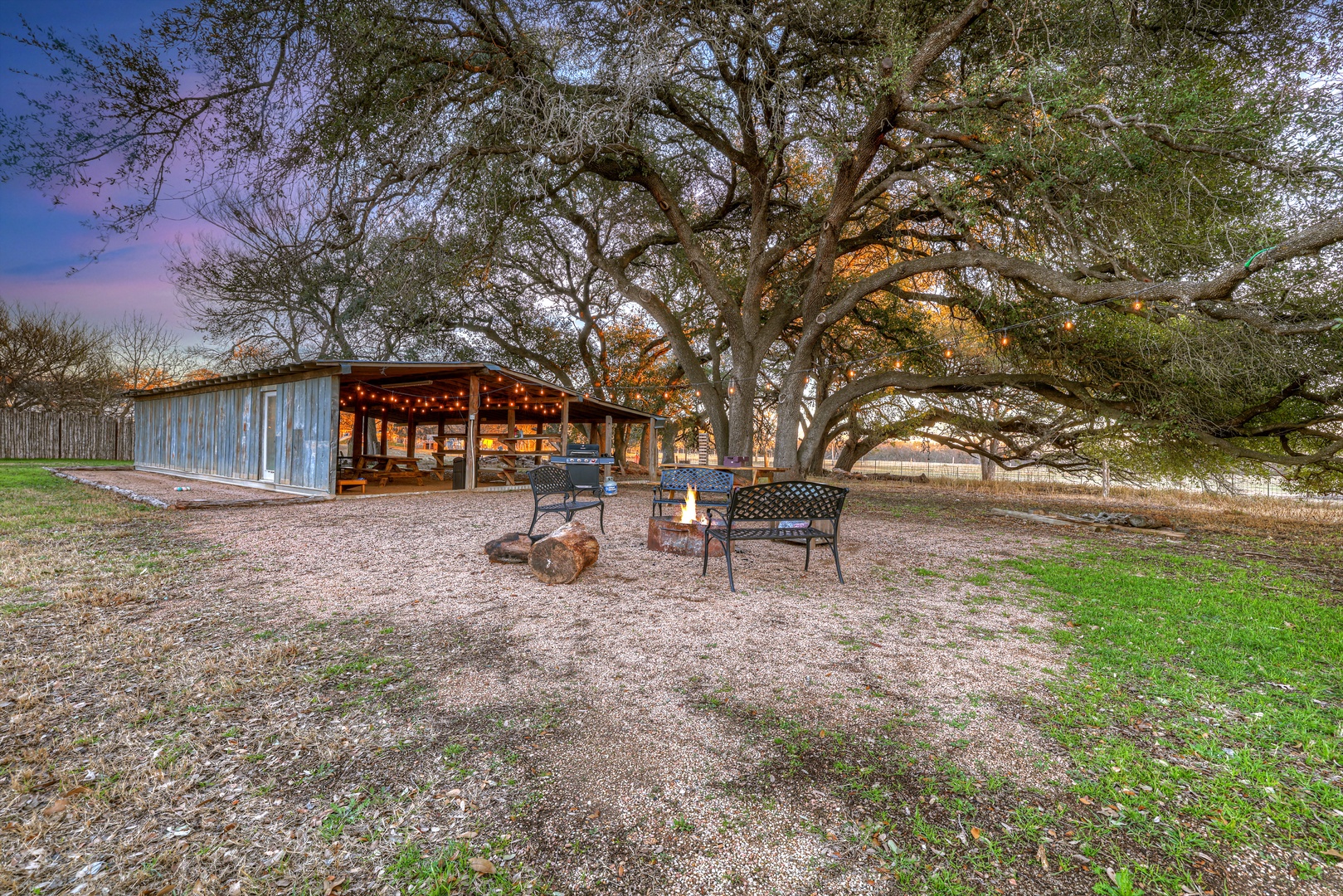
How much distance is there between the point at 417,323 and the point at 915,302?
14382mm

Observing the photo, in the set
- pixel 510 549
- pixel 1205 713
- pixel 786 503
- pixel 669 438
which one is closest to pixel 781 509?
pixel 786 503

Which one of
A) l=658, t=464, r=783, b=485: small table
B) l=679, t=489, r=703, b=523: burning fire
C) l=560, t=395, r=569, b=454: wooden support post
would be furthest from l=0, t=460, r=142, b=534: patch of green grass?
l=560, t=395, r=569, b=454: wooden support post

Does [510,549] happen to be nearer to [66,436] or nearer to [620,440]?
[620,440]

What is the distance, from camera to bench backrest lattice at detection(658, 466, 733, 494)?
273 inches

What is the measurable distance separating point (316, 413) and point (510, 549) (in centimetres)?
791

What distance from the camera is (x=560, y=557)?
472 centimetres

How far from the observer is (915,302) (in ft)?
43.3

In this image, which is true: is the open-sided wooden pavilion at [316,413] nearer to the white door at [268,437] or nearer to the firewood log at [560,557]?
the white door at [268,437]

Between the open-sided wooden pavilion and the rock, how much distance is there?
6049 mm

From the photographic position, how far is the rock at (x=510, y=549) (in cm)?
527

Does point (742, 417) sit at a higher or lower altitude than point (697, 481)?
higher

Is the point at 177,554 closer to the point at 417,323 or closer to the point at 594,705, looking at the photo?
the point at 594,705

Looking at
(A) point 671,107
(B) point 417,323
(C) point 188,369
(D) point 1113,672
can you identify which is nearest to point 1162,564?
(D) point 1113,672

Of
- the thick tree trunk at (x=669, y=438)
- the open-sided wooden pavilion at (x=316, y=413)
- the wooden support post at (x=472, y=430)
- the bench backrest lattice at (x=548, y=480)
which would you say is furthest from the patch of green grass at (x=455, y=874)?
the thick tree trunk at (x=669, y=438)
